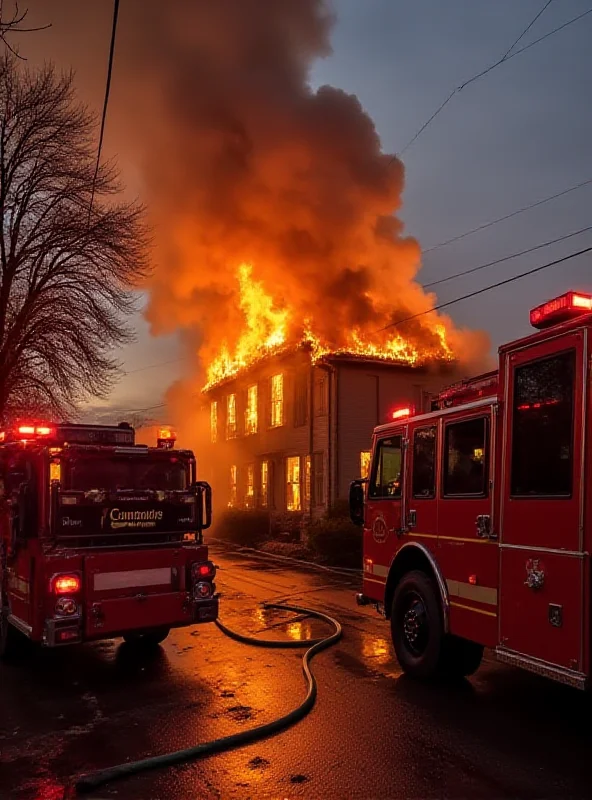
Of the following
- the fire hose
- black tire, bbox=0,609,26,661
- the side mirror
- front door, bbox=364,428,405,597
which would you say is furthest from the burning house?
the fire hose

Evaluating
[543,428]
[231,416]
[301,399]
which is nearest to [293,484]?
[301,399]

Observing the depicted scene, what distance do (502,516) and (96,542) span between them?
381 cm

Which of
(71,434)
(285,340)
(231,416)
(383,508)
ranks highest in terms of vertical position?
(285,340)

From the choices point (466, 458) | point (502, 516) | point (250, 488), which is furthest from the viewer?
point (250, 488)

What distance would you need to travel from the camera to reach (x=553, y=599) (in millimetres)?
4477

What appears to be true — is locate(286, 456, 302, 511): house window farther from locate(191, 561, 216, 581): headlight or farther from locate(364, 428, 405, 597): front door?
locate(191, 561, 216, 581): headlight

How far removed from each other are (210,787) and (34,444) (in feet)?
12.7

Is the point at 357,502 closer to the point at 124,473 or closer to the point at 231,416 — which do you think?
the point at 124,473

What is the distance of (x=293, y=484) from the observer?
76.9 feet

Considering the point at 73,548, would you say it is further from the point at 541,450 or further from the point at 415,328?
the point at 415,328

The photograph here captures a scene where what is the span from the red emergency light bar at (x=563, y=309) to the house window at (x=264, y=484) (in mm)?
20735

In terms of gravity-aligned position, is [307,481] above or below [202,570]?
below

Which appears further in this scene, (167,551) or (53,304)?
(53,304)

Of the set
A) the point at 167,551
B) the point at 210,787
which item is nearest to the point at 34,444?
the point at 167,551
